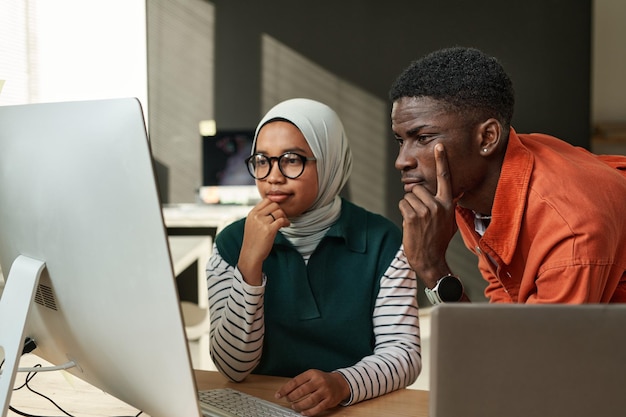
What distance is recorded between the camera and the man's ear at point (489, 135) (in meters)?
0.90

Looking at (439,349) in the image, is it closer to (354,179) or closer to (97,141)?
(97,141)

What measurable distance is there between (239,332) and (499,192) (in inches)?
20.8

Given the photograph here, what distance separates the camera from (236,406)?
0.92 meters

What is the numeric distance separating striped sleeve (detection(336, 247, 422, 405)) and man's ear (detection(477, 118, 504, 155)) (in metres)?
0.37

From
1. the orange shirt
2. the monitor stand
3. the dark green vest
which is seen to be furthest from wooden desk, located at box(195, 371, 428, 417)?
the monitor stand

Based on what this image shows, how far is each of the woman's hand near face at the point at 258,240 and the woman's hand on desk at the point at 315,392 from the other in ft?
0.75

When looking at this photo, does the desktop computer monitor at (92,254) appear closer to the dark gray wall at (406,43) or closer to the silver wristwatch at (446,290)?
the silver wristwatch at (446,290)

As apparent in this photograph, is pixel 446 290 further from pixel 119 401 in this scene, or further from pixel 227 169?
pixel 227 169

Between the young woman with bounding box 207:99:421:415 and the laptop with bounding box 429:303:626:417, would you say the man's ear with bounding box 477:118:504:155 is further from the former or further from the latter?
the laptop with bounding box 429:303:626:417

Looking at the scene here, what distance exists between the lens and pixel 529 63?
408cm

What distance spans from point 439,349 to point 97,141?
0.39m

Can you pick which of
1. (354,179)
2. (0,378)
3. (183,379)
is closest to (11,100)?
(354,179)

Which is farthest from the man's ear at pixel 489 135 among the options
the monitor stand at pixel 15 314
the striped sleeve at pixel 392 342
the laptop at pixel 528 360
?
the monitor stand at pixel 15 314

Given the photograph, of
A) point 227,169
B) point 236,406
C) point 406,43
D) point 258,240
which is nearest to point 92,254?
point 236,406
